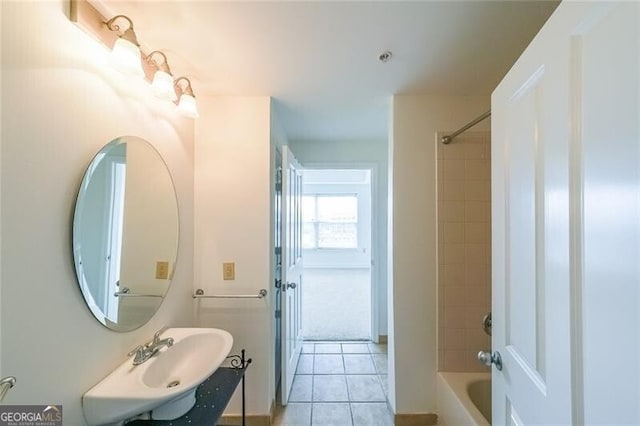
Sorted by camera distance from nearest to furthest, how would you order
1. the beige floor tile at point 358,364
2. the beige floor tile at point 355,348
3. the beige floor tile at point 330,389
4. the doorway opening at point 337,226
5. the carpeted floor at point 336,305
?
the beige floor tile at point 330,389 → the beige floor tile at point 358,364 → the beige floor tile at point 355,348 → the carpeted floor at point 336,305 → the doorway opening at point 337,226

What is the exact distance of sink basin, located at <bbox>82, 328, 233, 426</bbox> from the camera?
42.2 inches

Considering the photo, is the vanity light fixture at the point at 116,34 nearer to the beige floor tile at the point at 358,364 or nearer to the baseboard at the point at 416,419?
the baseboard at the point at 416,419

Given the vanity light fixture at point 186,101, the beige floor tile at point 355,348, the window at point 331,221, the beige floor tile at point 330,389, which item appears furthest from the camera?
the window at point 331,221

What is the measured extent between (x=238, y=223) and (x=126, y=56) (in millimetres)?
1122

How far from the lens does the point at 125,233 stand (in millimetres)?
1350

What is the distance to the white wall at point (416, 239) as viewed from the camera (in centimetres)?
202

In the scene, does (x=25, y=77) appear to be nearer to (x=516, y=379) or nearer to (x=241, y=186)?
(x=241, y=186)

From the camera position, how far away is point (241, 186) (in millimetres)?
2014

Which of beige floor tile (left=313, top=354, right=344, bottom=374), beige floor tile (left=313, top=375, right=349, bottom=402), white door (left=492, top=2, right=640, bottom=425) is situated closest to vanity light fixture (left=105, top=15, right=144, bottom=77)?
white door (left=492, top=2, right=640, bottom=425)

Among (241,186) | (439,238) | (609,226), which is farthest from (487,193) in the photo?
(241,186)

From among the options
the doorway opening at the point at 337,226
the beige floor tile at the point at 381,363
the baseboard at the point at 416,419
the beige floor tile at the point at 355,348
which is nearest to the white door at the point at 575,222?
the baseboard at the point at 416,419

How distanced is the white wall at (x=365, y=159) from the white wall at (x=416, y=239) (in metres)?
1.22

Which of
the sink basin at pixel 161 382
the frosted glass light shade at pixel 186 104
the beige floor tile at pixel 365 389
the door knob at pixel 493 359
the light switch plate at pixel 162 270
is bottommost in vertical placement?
the beige floor tile at pixel 365 389

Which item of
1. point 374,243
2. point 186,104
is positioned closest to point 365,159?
point 374,243
